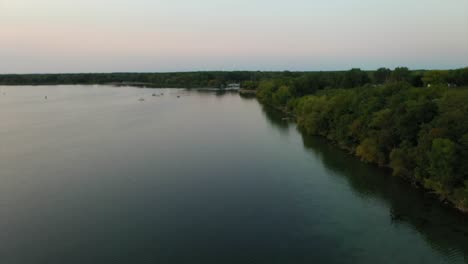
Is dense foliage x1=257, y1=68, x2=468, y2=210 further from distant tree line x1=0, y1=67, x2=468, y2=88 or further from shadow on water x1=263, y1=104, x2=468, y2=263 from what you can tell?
distant tree line x1=0, y1=67, x2=468, y2=88

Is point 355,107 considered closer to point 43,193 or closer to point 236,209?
point 236,209

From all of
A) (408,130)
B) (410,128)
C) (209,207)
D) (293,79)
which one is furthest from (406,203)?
(293,79)

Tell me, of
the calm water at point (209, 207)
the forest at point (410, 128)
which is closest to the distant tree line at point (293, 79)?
the forest at point (410, 128)

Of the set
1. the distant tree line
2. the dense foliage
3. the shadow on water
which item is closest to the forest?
the dense foliage

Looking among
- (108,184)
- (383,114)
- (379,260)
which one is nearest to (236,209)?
(379,260)

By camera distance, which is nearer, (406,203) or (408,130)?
(406,203)

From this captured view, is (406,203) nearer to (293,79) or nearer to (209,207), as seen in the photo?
(209,207)

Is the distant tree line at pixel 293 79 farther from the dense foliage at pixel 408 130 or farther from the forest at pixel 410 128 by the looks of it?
the dense foliage at pixel 408 130
